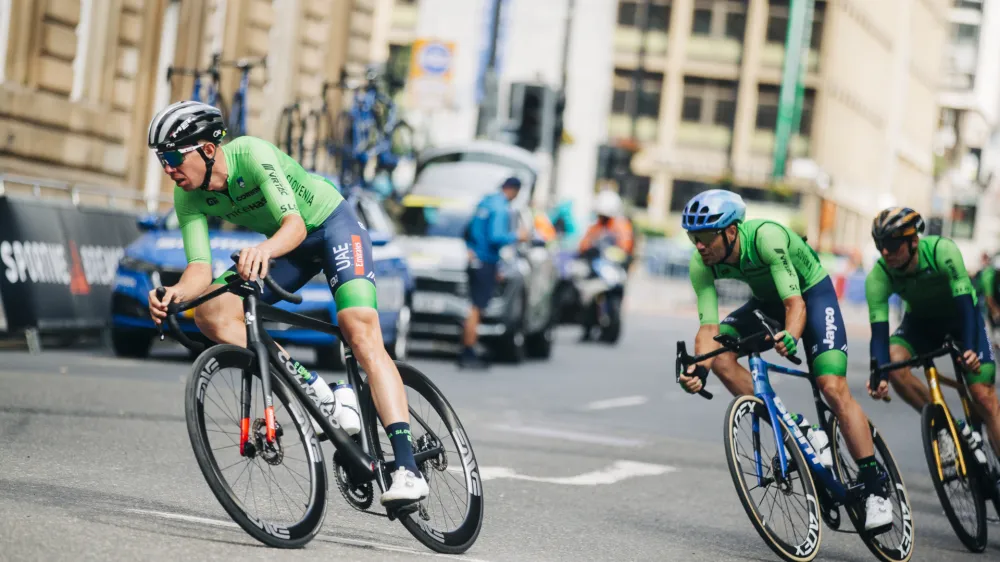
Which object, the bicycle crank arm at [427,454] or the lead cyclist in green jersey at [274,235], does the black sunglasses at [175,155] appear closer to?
the lead cyclist in green jersey at [274,235]

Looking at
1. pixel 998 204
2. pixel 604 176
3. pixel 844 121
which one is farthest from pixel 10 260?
pixel 998 204

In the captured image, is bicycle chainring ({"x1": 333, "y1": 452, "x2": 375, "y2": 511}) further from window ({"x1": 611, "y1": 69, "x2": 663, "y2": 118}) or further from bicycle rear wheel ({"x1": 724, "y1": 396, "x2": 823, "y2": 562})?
window ({"x1": 611, "y1": 69, "x2": 663, "y2": 118})

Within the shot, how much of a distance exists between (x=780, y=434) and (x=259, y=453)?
243 cm

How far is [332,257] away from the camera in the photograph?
6.94 meters

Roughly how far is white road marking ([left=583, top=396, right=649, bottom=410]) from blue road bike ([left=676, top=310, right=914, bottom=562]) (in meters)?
7.02

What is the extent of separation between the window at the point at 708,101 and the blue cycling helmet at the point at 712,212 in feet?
223

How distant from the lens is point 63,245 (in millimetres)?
15672

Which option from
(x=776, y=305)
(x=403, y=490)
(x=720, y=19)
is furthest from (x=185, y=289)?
(x=720, y=19)

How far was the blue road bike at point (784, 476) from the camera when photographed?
7.46 m

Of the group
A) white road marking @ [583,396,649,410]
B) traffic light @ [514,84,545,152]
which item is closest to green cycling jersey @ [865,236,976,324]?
white road marking @ [583,396,649,410]

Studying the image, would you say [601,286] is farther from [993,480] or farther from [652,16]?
[652,16]

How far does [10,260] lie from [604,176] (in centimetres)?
2045

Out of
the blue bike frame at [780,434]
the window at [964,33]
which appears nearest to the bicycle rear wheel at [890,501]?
the blue bike frame at [780,434]

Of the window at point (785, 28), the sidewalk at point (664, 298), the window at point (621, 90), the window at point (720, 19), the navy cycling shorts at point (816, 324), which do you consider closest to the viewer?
the navy cycling shorts at point (816, 324)
